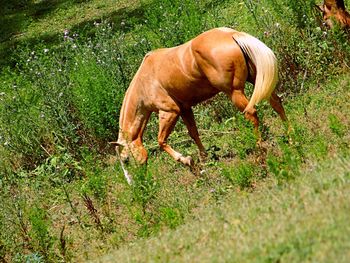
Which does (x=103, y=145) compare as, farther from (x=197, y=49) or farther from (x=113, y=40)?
(x=197, y=49)

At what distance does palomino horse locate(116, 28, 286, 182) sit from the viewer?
8.89 m

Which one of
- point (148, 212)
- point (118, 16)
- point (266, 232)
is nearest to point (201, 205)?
point (148, 212)

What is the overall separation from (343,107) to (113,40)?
5029 millimetres

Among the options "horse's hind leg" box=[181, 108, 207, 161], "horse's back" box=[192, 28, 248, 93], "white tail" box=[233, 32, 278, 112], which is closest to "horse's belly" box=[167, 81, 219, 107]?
"horse's hind leg" box=[181, 108, 207, 161]

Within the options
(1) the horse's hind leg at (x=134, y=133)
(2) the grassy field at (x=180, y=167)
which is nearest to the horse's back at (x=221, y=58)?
(2) the grassy field at (x=180, y=167)

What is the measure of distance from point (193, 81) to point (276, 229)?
17.0 ft

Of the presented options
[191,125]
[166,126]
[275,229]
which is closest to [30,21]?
[191,125]

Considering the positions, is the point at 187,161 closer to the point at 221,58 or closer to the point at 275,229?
the point at 221,58

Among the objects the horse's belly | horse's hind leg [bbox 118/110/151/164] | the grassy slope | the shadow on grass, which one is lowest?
the shadow on grass

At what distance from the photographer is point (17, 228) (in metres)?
9.12

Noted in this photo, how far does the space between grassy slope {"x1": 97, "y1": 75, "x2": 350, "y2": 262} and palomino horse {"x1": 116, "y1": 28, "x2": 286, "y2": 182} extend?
235cm

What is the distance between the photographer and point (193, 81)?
9867mm

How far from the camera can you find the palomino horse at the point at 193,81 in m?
8.89

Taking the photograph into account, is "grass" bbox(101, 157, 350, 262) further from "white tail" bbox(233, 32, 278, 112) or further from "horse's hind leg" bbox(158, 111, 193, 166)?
"horse's hind leg" bbox(158, 111, 193, 166)
